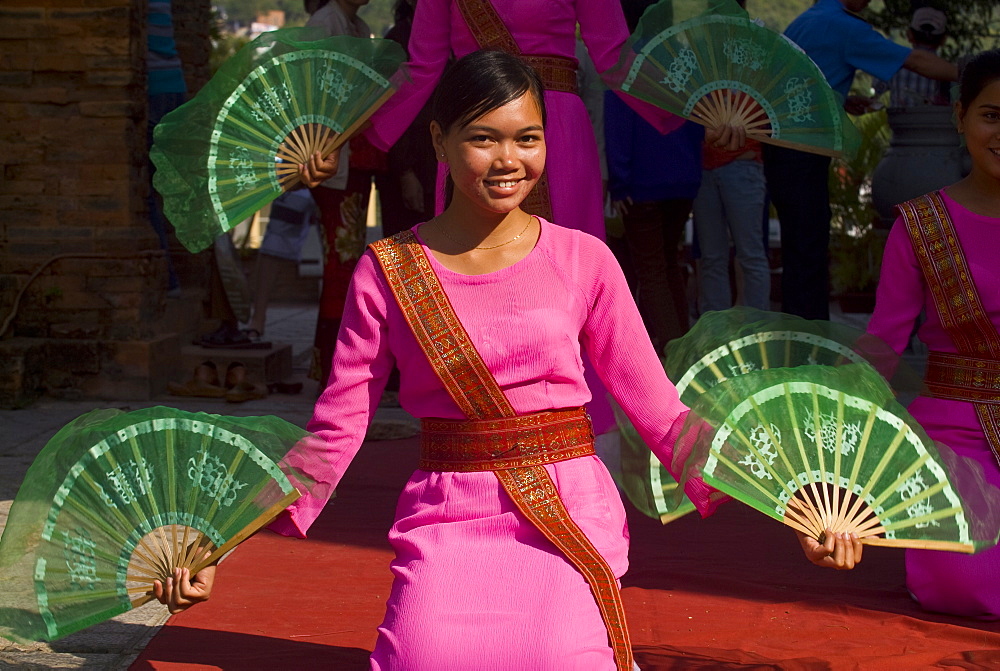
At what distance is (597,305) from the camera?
8.61 ft

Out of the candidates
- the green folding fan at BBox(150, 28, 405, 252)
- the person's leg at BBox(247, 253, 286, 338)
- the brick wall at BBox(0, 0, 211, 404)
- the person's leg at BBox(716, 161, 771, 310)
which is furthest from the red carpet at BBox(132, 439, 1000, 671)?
the person's leg at BBox(247, 253, 286, 338)

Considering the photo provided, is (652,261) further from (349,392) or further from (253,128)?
(349,392)

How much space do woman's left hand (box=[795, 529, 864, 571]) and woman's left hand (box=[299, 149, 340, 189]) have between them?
186cm

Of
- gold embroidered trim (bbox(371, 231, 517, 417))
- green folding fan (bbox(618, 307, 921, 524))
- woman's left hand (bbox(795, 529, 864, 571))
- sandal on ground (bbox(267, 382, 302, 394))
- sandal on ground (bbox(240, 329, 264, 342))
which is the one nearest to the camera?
woman's left hand (bbox(795, 529, 864, 571))

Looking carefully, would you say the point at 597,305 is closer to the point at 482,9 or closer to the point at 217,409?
the point at 482,9

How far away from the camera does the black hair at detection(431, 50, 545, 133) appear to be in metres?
2.53

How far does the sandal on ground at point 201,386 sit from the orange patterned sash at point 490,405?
413cm

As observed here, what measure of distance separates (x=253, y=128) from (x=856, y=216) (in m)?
7.90

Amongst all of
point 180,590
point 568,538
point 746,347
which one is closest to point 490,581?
point 568,538

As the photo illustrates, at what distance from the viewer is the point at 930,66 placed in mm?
6297

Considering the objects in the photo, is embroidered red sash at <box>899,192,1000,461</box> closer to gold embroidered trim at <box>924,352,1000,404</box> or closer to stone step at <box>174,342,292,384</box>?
gold embroidered trim at <box>924,352,1000,404</box>

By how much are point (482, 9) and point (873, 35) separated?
249cm

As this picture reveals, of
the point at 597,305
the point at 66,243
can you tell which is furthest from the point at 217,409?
the point at 597,305

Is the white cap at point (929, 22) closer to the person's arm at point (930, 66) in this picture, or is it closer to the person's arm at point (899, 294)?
the person's arm at point (930, 66)
